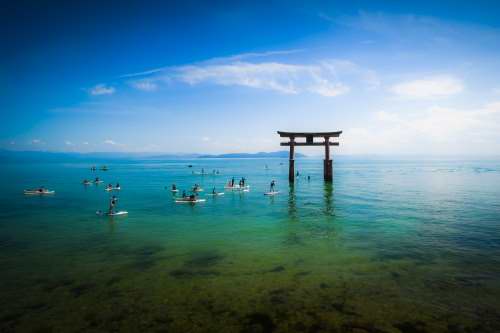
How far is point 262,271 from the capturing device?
45.1ft

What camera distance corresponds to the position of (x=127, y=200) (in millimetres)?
39500

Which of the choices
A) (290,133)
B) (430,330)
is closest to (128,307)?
(430,330)

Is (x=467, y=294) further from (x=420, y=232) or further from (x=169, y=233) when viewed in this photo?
(x=169, y=233)

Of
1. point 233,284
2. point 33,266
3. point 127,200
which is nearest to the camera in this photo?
point 233,284

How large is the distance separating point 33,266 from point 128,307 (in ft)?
25.9

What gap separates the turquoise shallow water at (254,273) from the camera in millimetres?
9445

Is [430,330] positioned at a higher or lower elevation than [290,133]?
lower

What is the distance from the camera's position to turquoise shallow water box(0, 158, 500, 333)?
9445 mm

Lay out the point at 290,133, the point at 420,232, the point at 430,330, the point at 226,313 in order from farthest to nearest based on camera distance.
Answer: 1. the point at 290,133
2. the point at 420,232
3. the point at 226,313
4. the point at 430,330

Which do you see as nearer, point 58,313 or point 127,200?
point 58,313

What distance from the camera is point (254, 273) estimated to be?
1349 centimetres

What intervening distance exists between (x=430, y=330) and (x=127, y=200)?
124ft

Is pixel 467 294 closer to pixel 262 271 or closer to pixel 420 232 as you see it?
pixel 262 271

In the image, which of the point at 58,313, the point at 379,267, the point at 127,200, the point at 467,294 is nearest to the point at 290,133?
the point at 127,200
